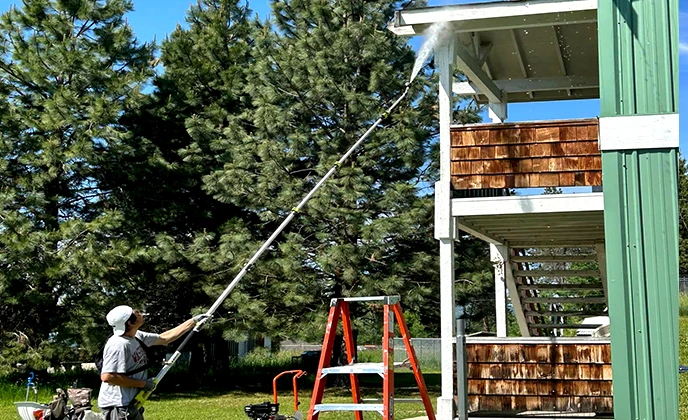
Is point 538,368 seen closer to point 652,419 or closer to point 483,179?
point 483,179

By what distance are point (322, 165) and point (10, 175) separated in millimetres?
7050

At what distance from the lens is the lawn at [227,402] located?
1401 centimetres

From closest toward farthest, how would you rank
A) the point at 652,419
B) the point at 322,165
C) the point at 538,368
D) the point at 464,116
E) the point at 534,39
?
the point at 652,419 → the point at 538,368 → the point at 534,39 → the point at 322,165 → the point at 464,116

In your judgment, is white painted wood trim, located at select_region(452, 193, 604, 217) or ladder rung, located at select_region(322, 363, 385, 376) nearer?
ladder rung, located at select_region(322, 363, 385, 376)

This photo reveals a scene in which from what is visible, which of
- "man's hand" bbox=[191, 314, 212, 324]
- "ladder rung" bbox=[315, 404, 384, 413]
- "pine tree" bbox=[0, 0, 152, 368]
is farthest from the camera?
"pine tree" bbox=[0, 0, 152, 368]

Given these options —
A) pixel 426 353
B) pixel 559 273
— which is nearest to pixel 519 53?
pixel 559 273

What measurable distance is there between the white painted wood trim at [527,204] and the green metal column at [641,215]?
4278mm

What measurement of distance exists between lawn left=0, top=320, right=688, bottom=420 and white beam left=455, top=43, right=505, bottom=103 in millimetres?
5074

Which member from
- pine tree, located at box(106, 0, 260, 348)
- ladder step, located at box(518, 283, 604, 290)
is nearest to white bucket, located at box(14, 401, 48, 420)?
ladder step, located at box(518, 283, 604, 290)

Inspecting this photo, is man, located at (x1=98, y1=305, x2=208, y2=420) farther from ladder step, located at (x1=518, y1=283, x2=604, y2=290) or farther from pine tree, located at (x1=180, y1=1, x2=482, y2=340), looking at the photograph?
pine tree, located at (x1=180, y1=1, x2=482, y2=340)

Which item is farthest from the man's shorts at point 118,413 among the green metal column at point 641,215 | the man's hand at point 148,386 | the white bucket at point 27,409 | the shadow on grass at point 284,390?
the shadow on grass at point 284,390

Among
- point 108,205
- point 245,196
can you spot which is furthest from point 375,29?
point 108,205

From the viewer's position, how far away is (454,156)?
10.1 metres

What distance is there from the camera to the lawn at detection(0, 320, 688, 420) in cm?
1401
